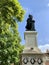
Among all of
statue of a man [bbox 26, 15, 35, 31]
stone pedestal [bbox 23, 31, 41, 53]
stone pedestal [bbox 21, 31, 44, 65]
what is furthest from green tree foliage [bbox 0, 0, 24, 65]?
stone pedestal [bbox 21, 31, 44, 65]

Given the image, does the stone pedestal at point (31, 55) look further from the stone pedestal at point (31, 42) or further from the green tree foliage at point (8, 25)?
the green tree foliage at point (8, 25)

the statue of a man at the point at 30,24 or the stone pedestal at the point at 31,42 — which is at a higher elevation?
the statue of a man at the point at 30,24

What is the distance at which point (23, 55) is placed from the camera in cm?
1820

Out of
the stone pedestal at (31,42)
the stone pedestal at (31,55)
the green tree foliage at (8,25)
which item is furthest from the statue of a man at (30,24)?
the green tree foliage at (8,25)

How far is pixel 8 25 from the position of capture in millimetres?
22859

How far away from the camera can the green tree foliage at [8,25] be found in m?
20.7

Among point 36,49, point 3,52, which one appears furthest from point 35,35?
point 3,52

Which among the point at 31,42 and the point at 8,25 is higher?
the point at 8,25

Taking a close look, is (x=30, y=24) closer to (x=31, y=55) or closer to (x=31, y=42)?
(x=31, y=42)

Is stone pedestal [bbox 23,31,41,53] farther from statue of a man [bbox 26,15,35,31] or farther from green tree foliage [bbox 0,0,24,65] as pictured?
green tree foliage [bbox 0,0,24,65]

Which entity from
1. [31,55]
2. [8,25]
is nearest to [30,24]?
[31,55]

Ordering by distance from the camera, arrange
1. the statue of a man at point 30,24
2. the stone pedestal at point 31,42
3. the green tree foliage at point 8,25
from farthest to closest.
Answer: the green tree foliage at point 8,25, the statue of a man at point 30,24, the stone pedestal at point 31,42

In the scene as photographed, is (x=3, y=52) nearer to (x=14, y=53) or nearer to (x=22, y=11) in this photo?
(x=14, y=53)

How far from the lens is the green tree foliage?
20703mm
